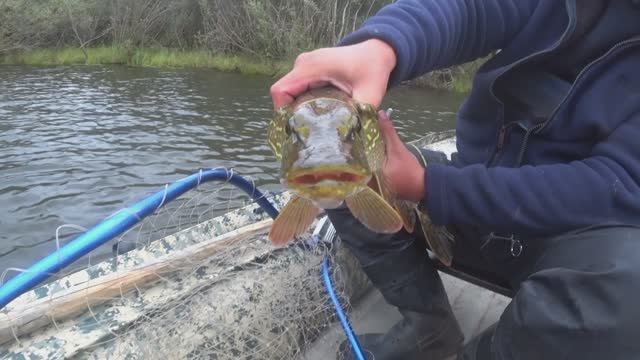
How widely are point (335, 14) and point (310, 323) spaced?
17360mm

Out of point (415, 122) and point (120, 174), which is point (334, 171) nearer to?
point (120, 174)

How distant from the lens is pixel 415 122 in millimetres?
13117

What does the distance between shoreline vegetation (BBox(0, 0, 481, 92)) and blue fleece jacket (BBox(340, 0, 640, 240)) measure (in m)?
15.5

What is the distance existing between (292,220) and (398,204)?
1.49 ft

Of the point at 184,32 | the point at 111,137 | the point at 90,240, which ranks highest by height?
the point at 90,240

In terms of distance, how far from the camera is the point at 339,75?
165 centimetres

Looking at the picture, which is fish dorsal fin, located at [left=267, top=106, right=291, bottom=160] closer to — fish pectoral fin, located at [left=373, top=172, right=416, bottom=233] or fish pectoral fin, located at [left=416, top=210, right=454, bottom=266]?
fish pectoral fin, located at [left=373, top=172, right=416, bottom=233]

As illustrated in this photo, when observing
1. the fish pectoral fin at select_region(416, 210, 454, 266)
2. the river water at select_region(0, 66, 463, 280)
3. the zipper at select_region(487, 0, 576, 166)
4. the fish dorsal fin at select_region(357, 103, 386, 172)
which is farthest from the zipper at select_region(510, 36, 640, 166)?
the river water at select_region(0, 66, 463, 280)

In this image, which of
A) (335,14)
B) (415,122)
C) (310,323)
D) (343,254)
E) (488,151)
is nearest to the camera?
(488,151)

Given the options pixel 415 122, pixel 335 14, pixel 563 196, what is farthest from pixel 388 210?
pixel 335 14

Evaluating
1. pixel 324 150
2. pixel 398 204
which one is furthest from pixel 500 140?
pixel 324 150

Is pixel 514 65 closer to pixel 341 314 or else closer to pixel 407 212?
pixel 407 212

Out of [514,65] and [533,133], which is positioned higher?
[514,65]

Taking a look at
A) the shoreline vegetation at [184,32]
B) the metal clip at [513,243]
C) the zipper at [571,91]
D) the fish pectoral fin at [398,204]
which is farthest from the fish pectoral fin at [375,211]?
the shoreline vegetation at [184,32]
